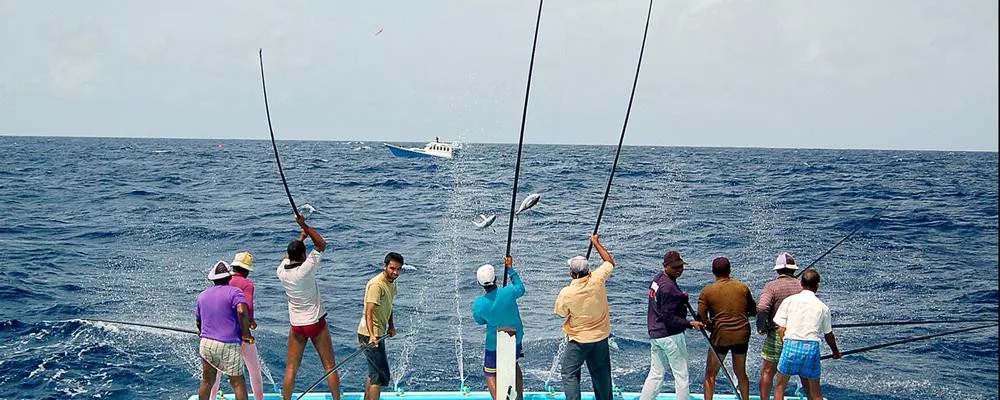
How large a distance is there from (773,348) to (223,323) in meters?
4.35

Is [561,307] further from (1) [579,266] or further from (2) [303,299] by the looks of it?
(2) [303,299]

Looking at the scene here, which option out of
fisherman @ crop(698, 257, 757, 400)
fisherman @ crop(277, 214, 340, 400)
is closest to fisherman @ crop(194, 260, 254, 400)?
fisherman @ crop(277, 214, 340, 400)

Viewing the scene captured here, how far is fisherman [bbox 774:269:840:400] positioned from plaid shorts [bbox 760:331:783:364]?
0.94 ft

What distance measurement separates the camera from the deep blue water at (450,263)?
10.1 metres

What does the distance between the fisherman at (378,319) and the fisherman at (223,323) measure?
0.88 meters

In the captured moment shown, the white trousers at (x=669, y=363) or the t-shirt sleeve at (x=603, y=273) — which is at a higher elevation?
the t-shirt sleeve at (x=603, y=273)

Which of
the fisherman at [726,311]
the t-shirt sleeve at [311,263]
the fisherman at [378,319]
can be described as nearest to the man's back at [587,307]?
the fisherman at [726,311]

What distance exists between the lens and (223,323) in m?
5.91

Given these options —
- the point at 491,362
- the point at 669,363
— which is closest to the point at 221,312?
the point at 491,362

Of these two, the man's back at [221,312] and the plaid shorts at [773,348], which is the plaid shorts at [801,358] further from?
the man's back at [221,312]

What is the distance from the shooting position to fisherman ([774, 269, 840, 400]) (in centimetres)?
603

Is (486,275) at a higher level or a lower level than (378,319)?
higher

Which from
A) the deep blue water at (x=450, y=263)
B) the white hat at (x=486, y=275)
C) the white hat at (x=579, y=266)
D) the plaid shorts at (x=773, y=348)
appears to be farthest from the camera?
the deep blue water at (x=450, y=263)

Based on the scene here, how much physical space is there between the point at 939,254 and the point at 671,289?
48.6 ft
